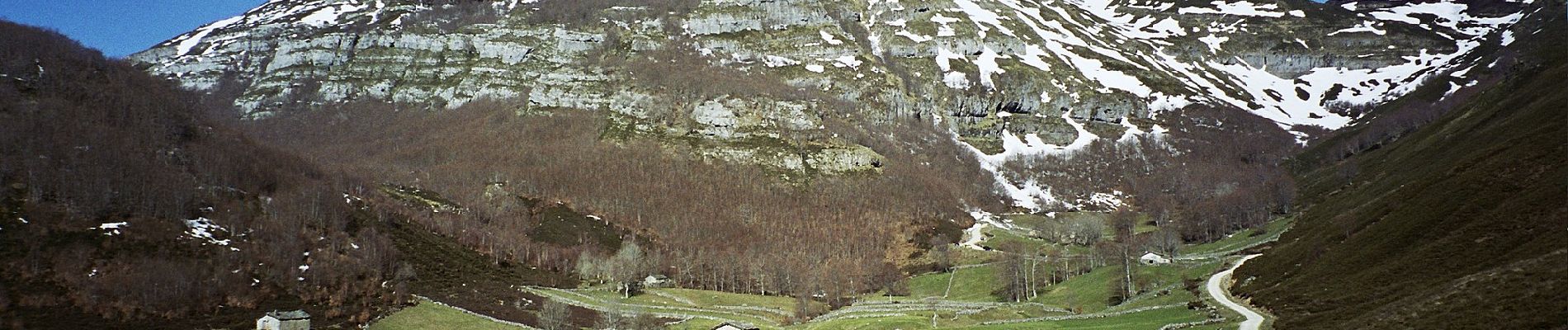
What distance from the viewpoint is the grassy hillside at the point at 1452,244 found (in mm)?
47500

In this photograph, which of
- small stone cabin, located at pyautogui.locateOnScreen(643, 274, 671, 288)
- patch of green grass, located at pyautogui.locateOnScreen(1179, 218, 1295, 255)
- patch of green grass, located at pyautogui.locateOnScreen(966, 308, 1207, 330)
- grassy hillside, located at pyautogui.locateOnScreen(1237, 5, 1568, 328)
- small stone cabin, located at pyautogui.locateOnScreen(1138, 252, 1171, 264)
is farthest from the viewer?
small stone cabin, located at pyautogui.locateOnScreen(643, 274, 671, 288)

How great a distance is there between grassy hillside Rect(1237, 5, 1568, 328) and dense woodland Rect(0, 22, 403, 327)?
92.9 metres

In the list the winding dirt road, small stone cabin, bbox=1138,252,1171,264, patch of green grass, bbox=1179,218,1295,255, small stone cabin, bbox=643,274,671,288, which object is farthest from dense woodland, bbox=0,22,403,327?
patch of green grass, bbox=1179,218,1295,255

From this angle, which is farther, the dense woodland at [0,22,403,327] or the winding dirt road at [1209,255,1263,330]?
the dense woodland at [0,22,403,327]

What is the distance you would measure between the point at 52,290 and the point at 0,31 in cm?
7719

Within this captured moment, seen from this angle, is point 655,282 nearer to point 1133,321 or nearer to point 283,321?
point 283,321

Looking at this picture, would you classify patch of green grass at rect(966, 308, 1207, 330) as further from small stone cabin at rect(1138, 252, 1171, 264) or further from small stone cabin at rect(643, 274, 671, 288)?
small stone cabin at rect(643, 274, 671, 288)

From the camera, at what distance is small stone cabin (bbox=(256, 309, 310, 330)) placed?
81.4m

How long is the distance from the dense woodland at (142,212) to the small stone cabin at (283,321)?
9410 millimetres

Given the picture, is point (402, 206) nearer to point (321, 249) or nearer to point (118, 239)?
point (321, 249)

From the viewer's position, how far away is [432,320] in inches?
3861

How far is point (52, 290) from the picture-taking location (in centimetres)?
8081

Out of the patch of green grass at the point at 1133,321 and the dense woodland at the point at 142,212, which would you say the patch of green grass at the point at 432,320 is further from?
the patch of green grass at the point at 1133,321

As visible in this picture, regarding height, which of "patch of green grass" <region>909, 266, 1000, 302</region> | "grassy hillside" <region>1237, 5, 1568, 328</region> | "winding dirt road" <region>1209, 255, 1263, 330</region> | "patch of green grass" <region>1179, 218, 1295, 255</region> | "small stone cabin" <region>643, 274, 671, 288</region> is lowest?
"patch of green grass" <region>909, 266, 1000, 302</region>
